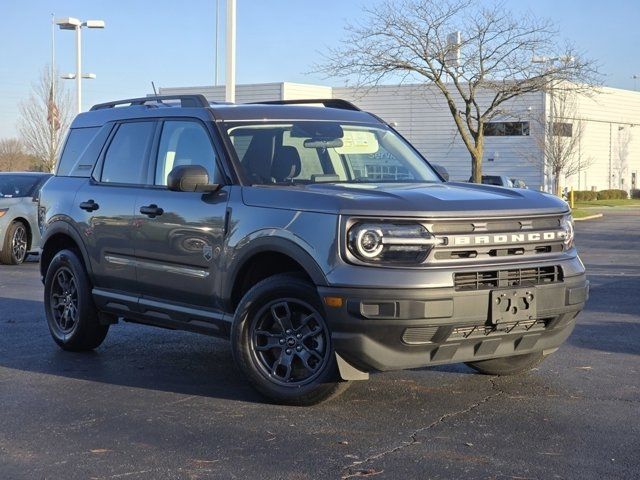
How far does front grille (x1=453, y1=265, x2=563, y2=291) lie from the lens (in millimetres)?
5531

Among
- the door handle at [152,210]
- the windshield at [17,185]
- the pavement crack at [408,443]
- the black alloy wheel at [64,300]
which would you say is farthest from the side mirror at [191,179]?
the windshield at [17,185]

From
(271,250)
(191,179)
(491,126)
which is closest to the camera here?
(271,250)

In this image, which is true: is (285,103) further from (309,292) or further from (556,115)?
(556,115)

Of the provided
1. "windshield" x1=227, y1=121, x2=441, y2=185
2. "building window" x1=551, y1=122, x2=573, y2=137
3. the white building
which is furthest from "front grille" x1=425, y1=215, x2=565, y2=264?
the white building

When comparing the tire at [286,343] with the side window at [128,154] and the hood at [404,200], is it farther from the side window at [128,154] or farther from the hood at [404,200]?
the side window at [128,154]

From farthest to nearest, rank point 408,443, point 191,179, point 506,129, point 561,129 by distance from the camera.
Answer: point 506,129 → point 561,129 → point 191,179 → point 408,443

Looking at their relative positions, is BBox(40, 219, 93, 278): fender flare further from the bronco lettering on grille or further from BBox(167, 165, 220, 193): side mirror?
the bronco lettering on grille

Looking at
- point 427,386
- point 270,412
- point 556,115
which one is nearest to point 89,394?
point 270,412

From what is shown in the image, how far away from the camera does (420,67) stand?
103 ft

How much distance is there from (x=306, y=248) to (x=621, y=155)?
63.7 metres

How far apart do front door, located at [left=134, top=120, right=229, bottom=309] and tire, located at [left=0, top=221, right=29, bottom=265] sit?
10.0 meters

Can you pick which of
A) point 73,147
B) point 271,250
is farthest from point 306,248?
point 73,147

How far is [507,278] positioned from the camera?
5688 millimetres

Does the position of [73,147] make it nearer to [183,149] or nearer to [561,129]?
[183,149]
